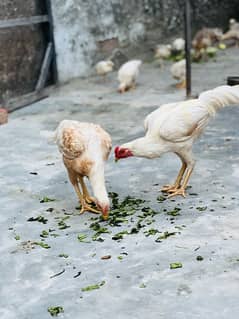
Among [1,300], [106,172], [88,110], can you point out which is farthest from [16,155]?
[1,300]

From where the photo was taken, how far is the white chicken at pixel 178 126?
13.0 ft

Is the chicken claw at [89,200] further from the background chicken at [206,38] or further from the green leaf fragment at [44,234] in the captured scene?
the background chicken at [206,38]

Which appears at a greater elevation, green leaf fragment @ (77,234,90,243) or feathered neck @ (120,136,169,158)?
feathered neck @ (120,136,169,158)

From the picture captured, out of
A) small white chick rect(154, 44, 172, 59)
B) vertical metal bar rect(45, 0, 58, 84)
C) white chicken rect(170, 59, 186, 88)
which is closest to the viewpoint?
white chicken rect(170, 59, 186, 88)

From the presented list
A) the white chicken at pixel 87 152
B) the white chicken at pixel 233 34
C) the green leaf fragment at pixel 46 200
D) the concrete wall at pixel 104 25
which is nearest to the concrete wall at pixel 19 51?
the concrete wall at pixel 104 25

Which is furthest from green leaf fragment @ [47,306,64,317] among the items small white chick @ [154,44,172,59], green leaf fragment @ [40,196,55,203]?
small white chick @ [154,44,172,59]

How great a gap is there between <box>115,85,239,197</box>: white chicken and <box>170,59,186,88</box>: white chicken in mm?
3747

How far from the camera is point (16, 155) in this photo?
17.8ft

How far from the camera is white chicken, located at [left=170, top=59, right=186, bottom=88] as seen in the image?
7746mm

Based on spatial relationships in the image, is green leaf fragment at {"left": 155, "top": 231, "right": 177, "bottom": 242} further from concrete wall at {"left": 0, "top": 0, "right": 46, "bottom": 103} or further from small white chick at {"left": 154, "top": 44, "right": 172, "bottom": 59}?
small white chick at {"left": 154, "top": 44, "right": 172, "bottom": 59}

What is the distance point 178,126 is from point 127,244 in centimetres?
88

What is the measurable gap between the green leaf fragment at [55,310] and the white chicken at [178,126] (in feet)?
4.45

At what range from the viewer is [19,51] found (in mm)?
7594

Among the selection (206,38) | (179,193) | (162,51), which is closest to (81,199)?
(179,193)
